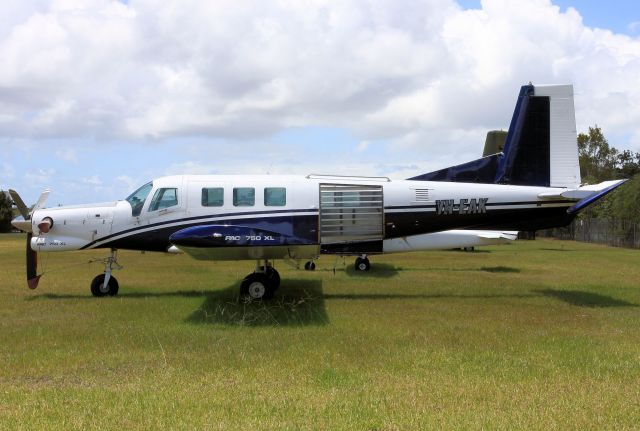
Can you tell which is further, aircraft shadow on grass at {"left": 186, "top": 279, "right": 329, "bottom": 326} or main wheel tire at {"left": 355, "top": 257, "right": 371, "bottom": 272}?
main wheel tire at {"left": 355, "top": 257, "right": 371, "bottom": 272}

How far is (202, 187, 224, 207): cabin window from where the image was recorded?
13.0 m

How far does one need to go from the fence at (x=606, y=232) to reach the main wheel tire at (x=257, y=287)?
37.9 m

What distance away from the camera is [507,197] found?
1361cm

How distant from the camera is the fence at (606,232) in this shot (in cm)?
4362

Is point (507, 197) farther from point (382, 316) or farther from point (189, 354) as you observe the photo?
point (189, 354)

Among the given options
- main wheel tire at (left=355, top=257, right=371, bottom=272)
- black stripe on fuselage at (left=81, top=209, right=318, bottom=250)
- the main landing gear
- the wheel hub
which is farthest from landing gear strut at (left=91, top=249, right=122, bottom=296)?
main wheel tire at (left=355, top=257, right=371, bottom=272)

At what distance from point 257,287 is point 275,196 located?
6.54 ft

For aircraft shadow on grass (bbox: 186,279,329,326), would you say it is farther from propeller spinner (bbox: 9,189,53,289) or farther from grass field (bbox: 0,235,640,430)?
propeller spinner (bbox: 9,189,53,289)

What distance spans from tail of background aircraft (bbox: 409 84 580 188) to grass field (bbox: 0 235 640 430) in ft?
9.03

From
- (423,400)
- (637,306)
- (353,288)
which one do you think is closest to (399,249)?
(353,288)

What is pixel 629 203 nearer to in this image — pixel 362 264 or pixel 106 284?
pixel 362 264

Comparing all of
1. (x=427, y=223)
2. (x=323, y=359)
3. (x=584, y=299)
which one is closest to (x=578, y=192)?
(x=584, y=299)

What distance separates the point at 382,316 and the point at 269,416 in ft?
19.1

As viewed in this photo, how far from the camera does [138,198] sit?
13.6m
